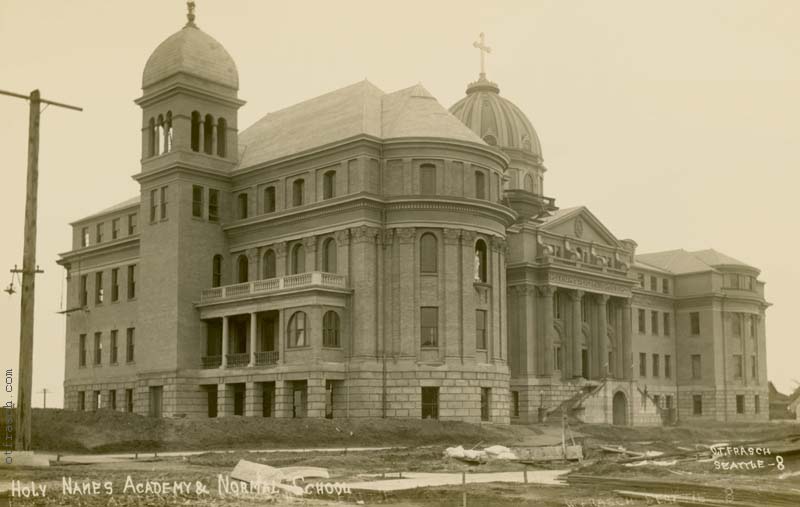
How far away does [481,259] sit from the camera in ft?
207

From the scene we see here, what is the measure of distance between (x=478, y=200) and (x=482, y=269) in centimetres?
460

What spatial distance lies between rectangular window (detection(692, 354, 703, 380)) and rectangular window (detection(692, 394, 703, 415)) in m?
1.67

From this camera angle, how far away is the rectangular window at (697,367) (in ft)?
318

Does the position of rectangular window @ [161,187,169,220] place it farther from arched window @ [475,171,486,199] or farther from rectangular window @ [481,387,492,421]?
rectangular window @ [481,387,492,421]

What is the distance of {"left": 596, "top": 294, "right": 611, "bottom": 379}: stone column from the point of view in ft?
258

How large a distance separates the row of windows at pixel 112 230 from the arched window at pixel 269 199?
1364 cm

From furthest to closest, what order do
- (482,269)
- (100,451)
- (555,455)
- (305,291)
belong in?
(482,269), (305,291), (100,451), (555,455)

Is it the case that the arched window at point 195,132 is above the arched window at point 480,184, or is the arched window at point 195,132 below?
above

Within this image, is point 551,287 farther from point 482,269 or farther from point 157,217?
point 157,217

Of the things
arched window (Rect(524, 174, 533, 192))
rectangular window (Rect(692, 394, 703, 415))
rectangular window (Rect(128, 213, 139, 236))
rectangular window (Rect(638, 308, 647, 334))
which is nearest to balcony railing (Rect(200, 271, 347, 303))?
rectangular window (Rect(128, 213, 139, 236))

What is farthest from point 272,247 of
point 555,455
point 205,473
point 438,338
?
point 205,473

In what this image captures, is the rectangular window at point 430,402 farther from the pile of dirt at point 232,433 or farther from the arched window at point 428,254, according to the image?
the arched window at point 428,254

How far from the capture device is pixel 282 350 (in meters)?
60.1

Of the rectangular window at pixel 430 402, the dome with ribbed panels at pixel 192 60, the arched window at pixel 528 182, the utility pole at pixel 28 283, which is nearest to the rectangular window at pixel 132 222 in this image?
the dome with ribbed panels at pixel 192 60
